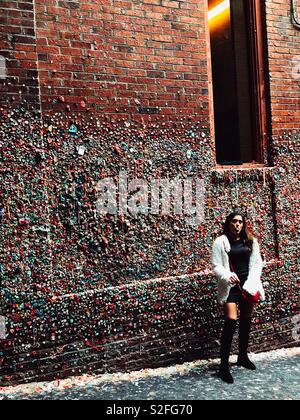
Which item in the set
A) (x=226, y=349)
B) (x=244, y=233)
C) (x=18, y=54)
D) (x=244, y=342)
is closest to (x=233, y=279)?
(x=244, y=233)

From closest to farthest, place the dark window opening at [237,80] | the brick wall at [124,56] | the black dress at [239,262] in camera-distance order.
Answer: the brick wall at [124,56], the black dress at [239,262], the dark window opening at [237,80]

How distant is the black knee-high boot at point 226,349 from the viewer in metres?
4.45

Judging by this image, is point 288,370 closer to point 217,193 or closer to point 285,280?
point 285,280

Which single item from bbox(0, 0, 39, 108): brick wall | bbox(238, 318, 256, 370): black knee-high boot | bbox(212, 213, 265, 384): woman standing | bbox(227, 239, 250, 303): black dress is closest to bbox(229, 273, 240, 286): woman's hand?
bbox(212, 213, 265, 384): woman standing

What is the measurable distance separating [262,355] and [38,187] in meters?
3.33

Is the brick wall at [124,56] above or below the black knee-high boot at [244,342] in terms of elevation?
→ above

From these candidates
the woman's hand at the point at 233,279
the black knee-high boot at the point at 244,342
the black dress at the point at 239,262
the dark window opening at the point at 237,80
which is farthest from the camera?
the dark window opening at the point at 237,80

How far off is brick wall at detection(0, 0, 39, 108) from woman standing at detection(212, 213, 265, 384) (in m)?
2.36

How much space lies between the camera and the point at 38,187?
420 centimetres

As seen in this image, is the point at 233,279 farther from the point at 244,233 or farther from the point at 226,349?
the point at 226,349

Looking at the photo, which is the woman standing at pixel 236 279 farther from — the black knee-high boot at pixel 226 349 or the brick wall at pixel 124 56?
the brick wall at pixel 124 56

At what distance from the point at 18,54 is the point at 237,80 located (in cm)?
287

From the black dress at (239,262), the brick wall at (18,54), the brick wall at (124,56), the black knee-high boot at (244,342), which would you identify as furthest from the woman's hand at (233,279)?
the brick wall at (18,54)

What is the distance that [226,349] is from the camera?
4500 mm
